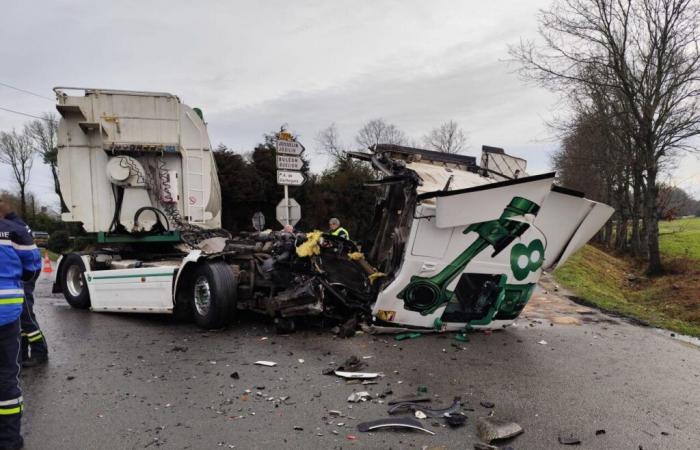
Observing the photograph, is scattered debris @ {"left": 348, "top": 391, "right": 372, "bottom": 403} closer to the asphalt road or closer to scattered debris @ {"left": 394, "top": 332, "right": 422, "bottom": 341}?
the asphalt road

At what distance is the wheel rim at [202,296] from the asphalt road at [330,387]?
323 mm

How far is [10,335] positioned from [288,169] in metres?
6.80

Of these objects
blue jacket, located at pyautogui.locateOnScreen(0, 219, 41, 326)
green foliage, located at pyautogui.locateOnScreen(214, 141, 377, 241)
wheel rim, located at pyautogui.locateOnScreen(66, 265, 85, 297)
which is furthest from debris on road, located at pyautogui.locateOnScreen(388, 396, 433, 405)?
green foliage, located at pyautogui.locateOnScreen(214, 141, 377, 241)

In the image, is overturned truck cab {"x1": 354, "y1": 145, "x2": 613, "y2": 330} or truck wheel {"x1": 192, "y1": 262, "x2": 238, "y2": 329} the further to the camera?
truck wheel {"x1": 192, "y1": 262, "x2": 238, "y2": 329}

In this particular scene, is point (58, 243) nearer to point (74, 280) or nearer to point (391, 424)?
point (74, 280)

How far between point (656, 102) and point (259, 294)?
15.8 m

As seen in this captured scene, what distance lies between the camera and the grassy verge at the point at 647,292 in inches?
314

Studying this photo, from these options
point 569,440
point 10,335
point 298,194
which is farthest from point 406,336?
point 298,194

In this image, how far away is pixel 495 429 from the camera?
3182mm

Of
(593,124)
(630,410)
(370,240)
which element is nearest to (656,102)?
(593,124)

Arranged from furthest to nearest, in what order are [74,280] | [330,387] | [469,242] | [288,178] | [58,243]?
[58,243] < [288,178] < [74,280] < [469,242] < [330,387]

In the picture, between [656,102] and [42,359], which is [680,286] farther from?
[42,359]

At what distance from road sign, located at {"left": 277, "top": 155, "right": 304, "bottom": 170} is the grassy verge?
5983 millimetres

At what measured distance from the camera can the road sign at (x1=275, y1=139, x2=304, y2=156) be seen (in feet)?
31.2
